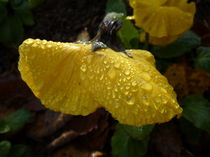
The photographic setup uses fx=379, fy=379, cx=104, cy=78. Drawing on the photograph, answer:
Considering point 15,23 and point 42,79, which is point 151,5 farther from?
point 15,23

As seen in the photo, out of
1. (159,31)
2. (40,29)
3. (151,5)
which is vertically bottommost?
(40,29)

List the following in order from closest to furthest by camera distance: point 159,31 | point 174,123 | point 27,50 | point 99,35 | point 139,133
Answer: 1. point 27,50
2. point 99,35
3. point 139,133
4. point 159,31
5. point 174,123

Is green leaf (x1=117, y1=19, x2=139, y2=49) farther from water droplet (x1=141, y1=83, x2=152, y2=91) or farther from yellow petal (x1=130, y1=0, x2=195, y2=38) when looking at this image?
water droplet (x1=141, y1=83, x2=152, y2=91)

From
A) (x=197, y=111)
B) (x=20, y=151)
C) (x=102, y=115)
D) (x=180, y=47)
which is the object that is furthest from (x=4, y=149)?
(x=180, y=47)

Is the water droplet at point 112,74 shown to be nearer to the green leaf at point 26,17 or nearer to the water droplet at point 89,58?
the water droplet at point 89,58

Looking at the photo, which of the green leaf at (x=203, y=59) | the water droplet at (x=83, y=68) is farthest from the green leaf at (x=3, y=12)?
the water droplet at (x=83, y=68)

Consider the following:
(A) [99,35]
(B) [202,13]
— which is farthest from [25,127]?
(B) [202,13]

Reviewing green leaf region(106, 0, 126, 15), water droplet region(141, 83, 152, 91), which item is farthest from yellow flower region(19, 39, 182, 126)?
green leaf region(106, 0, 126, 15)
